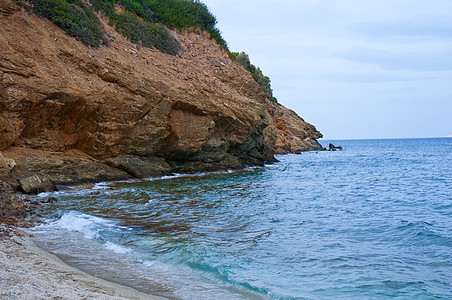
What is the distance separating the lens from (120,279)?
19.5ft

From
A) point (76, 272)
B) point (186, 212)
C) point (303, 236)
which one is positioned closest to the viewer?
point (76, 272)

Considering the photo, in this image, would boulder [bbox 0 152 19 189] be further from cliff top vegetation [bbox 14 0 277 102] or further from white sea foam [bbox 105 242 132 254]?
cliff top vegetation [bbox 14 0 277 102]

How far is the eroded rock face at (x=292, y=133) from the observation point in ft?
185

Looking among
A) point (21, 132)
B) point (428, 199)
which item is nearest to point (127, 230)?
point (21, 132)

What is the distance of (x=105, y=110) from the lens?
1814 cm

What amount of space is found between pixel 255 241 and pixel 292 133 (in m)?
56.9

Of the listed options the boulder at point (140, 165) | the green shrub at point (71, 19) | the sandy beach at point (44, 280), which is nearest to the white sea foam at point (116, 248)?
the sandy beach at point (44, 280)

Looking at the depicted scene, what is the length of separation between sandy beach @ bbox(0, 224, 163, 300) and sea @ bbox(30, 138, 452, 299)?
424 millimetres

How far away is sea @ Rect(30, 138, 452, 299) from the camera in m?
6.17

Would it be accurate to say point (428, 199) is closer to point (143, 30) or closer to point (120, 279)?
point (120, 279)

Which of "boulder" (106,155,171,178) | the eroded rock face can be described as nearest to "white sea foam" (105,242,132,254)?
"boulder" (106,155,171,178)

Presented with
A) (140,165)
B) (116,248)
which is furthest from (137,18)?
(116,248)

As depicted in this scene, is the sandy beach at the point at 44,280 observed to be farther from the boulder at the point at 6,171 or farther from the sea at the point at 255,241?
the boulder at the point at 6,171

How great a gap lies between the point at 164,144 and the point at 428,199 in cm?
1273
